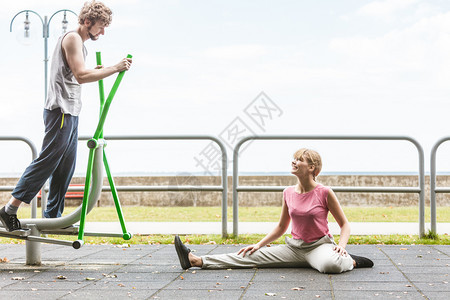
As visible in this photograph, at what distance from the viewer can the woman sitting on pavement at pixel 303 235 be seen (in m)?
4.07

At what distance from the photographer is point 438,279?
12.2 feet

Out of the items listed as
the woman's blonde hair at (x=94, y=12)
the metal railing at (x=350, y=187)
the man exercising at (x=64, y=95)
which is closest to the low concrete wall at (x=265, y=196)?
the metal railing at (x=350, y=187)

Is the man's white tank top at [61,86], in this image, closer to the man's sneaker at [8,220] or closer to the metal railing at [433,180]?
the man's sneaker at [8,220]

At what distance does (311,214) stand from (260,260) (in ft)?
1.59

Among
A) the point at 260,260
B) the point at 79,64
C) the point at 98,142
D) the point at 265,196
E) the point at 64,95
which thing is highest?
the point at 79,64

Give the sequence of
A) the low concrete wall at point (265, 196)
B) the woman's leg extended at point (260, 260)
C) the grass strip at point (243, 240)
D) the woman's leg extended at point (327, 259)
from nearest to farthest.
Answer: the woman's leg extended at point (327, 259)
the woman's leg extended at point (260, 260)
the grass strip at point (243, 240)
the low concrete wall at point (265, 196)

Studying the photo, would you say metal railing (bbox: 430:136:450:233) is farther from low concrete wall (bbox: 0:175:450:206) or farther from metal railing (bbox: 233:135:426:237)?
low concrete wall (bbox: 0:175:450:206)

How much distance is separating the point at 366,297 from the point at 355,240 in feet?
8.97

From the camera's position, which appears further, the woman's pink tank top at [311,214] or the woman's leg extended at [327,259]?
Answer: the woman's pink tank top at [311,214]

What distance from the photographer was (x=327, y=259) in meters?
3.89

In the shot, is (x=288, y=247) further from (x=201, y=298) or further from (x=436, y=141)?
(x=436, y=141)

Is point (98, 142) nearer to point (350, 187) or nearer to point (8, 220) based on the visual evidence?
point (8, 220)

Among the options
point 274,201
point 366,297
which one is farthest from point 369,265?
point 274,201

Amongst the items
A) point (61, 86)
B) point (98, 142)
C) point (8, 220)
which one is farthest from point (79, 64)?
point (8, 220)
